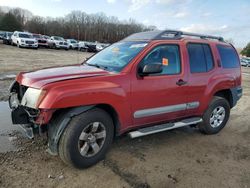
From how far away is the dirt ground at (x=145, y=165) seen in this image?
3.64 metres

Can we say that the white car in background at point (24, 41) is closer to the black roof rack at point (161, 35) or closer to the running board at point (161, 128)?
the black roof rack at point (161, 35)

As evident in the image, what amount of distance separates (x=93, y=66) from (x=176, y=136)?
2223 mm

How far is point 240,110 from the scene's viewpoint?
8109 millimetres

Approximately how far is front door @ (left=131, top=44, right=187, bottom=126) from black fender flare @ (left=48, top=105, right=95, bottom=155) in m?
0.93

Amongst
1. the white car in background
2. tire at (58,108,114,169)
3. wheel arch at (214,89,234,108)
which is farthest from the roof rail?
the white car in background

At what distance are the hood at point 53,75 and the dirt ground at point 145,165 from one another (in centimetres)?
115

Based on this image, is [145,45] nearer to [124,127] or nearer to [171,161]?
[124,127]

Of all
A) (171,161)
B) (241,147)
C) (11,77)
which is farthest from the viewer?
(11,77)

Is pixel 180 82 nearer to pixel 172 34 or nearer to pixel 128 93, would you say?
pixel 172 34

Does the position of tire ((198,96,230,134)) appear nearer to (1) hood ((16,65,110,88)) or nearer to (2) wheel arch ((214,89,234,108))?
(2) wheel arch ((214,89,234,108))

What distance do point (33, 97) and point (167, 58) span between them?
2358 mm

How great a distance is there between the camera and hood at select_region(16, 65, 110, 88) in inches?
147

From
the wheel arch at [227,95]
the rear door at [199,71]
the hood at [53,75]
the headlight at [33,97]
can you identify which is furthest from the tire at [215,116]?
the headlight at [33,97]

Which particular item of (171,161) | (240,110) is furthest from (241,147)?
(240,110)
